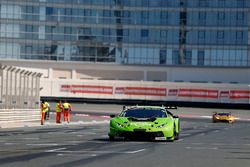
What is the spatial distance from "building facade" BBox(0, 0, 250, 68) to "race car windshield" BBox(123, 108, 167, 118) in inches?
2660

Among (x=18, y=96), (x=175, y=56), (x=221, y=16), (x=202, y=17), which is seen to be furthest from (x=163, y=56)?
(x=18, y=96)

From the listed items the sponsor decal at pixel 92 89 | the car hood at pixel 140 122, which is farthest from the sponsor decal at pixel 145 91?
the car hood at pixel 140 122

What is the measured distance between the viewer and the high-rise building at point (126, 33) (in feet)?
299

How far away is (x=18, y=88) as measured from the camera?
4059cm

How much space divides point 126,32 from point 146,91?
10.9 m

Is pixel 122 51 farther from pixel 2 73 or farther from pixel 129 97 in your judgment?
pixel 2 73

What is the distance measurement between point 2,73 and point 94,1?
55118mm

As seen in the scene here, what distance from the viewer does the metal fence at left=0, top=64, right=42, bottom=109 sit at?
38.5 meters

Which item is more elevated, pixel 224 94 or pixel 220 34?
pixel 220 34

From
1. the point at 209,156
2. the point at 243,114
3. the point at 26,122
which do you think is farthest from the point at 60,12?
the point at 209,156

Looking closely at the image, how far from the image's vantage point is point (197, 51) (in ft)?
301

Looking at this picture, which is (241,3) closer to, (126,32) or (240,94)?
(240,94)

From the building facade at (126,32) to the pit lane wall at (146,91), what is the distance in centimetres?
628

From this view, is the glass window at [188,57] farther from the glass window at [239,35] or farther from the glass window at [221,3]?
the glass window at [221,3]
